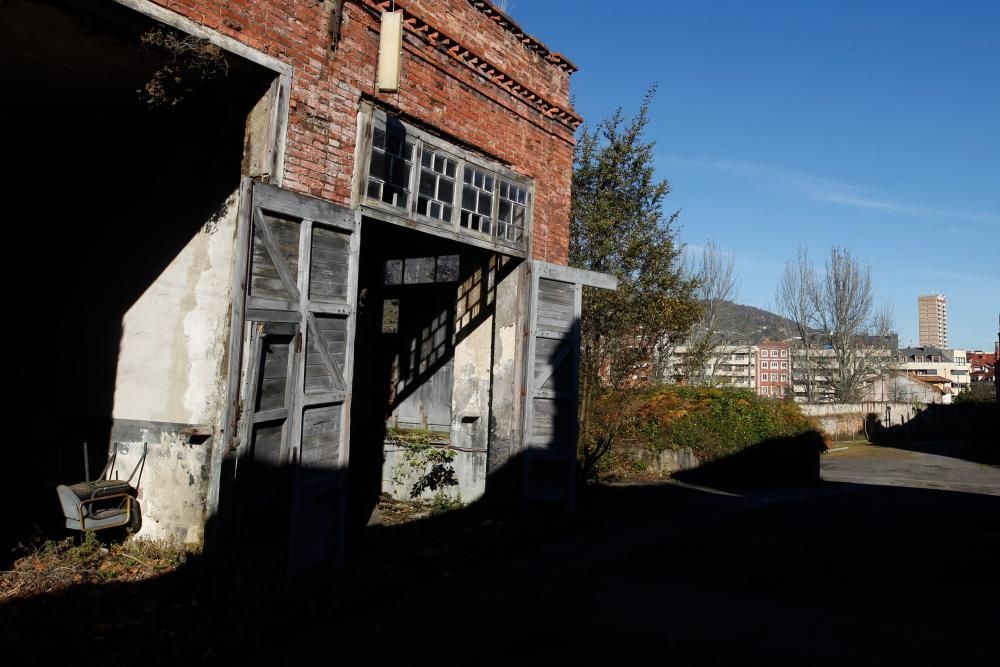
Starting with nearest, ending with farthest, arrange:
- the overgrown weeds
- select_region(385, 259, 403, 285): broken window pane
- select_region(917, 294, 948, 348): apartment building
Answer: the overgrown weeds < select_region(385, 259, 403, 285): broken window pane < select_region(917, 294, 948, 348): apartment building

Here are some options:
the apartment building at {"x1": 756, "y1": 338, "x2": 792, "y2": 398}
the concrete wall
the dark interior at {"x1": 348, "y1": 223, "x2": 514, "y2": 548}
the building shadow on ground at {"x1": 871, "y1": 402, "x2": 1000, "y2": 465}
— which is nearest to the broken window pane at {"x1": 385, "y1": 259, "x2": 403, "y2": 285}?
the dark interior at {"x1": 348, "y1": 223, "x2": 514, "y2": 548}

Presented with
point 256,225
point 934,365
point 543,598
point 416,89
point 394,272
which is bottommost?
point 543,598

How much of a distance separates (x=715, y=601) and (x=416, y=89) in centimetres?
606

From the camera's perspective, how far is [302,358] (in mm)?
6324

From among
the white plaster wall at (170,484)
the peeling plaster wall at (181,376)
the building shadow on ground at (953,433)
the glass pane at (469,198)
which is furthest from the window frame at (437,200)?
the building shadow on ground at (953,433)

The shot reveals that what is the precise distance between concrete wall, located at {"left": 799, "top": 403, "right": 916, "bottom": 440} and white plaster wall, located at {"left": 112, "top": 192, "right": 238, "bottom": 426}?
38416 millimetres

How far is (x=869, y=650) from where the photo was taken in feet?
15.6

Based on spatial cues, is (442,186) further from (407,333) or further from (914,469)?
(914,469)

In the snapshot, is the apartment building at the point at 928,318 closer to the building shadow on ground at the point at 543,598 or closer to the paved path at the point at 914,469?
the paved path at the point at 914,469

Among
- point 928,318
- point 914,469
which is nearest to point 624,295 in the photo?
point 914,469

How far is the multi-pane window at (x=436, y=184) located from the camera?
809cm

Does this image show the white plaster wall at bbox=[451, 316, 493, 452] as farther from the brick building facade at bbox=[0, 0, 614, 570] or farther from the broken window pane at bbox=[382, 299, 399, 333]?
the broken window pane at bbox=[382, 299, 399, 333]

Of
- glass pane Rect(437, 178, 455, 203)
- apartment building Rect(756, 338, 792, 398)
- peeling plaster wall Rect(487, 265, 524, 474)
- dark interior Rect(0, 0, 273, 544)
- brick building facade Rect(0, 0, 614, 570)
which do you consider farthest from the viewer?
apartment building Rect(756, 338, 792, 398)

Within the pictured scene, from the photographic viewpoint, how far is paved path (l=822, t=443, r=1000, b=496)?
1981 cm
